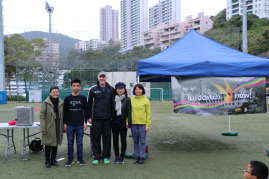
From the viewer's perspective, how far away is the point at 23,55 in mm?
35688

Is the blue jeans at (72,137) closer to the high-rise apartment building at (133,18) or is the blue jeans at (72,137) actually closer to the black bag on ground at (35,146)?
the black bag on ground at (35,146)

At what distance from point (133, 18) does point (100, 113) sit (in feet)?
517

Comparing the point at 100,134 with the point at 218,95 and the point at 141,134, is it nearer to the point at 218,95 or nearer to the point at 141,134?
the point at 141,134

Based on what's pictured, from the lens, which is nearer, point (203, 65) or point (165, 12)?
point (203, 65)

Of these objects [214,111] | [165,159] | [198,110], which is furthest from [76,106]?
[214,111]

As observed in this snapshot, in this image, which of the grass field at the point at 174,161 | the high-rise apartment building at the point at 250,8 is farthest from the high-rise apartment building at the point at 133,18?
the grass field at the point at 174,161

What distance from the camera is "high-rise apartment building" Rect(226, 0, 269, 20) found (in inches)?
3297

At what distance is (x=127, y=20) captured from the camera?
516ft

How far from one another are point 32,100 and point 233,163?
1062 inches

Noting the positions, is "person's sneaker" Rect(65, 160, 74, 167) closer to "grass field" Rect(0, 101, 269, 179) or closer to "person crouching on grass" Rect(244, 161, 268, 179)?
"grass field" Rect(0, 101, 269, 179)

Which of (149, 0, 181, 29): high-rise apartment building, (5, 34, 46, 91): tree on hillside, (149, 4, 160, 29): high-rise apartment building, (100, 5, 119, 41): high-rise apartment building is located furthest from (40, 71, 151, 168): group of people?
(100, 5, 119, 41): high-rise apartment building

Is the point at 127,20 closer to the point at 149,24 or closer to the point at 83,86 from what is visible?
A: the point at 149,24

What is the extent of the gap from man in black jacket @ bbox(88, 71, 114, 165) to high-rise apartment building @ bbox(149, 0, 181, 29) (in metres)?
145

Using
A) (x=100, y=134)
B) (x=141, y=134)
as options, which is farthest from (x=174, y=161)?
(x=100, y=134)
